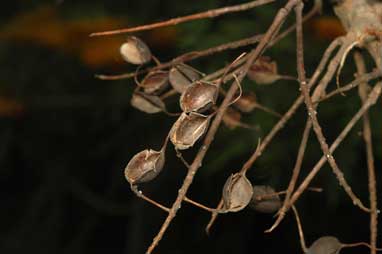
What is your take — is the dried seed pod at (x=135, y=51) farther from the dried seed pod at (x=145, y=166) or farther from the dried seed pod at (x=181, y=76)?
the dried seed pod at (x=145, y=166)

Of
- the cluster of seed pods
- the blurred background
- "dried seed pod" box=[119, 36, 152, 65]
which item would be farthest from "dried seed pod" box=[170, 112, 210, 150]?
the blurred background

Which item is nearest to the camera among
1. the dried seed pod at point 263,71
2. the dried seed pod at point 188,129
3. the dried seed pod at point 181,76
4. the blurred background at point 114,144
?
the dried seed pod at point 188,129

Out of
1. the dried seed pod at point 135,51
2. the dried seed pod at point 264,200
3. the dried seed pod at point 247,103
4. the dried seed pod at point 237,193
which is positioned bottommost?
the dried seed pod at point 264,200

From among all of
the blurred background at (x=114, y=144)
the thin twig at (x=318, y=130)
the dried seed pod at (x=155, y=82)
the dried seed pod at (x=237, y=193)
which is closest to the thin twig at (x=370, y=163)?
the thin twig at (x=318, y=130)

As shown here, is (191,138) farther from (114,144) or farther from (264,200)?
(114,144)

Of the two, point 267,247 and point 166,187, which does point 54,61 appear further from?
point 267,247

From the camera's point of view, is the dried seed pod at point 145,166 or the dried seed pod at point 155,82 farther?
the dried seed pod at point 155,82
